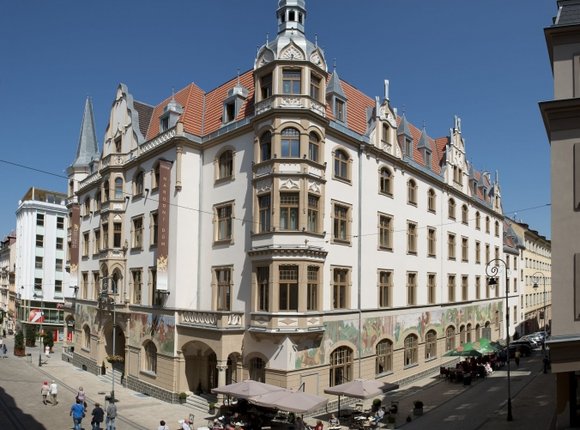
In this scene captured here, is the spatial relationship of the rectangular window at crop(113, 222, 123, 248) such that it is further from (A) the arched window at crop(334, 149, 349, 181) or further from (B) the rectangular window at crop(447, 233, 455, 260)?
(B) the rectangular window at crop(447, 233, 455, 260)

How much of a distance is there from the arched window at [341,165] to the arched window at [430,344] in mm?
15626

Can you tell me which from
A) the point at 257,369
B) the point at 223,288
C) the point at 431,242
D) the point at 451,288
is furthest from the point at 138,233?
the point at 451,288

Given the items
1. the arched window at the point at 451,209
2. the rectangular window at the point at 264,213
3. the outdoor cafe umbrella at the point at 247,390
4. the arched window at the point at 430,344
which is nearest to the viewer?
the outdoor cafe umbrella at the point at 247,390

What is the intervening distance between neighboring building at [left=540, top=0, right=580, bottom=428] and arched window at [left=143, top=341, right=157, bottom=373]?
23806mm

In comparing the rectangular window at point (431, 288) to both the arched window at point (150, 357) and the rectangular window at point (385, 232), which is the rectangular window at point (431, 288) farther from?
the arched window at point (150, 357)

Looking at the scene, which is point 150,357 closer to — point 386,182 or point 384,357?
point 384,357

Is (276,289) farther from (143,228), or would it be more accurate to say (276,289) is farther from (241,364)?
(143,228)

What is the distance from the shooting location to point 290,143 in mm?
26234

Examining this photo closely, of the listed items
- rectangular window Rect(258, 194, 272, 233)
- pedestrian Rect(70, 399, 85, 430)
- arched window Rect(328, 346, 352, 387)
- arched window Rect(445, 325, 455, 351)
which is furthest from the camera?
arched window Rect(445, 325, 455, 351)

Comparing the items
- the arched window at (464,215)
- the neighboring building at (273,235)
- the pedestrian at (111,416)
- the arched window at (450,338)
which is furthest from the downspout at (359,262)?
the arched window at (464,215)

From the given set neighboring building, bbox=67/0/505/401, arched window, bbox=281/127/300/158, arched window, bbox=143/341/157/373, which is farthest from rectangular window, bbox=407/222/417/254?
arched window, bbox=143/341/157/373

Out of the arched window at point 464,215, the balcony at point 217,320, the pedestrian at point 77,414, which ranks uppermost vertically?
the arched window at point 464,215

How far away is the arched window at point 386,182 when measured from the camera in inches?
1312

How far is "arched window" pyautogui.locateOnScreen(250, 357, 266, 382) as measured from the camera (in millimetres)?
26703
